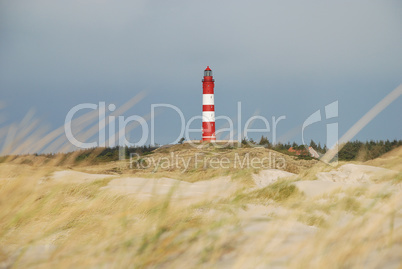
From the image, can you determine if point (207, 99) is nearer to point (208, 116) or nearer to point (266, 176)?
point (208, 116)

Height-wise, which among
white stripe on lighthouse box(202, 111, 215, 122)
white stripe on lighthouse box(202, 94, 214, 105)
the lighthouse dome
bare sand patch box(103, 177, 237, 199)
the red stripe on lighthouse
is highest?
the lighthouse dome

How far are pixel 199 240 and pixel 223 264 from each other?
9.3 inches

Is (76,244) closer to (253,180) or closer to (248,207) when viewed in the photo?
(248,207)

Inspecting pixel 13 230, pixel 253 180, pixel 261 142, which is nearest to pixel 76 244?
pixel 13 230

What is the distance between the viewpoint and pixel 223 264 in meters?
2.35

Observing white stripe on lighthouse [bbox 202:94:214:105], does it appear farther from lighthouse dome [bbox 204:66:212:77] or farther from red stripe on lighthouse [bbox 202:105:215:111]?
lighthouse dome [bbox 204:66:212:77]

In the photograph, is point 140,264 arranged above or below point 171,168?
above

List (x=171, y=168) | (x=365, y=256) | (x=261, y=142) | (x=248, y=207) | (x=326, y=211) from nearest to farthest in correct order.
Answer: (x=365, y=256) → (x=326, y=211) → (x=248, y=207) → (x=171, y=168) → (x=261, y=142)

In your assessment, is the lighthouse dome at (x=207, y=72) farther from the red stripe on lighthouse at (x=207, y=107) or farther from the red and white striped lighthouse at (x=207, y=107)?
the red stripe on lighthouse at (x=207, y=107)

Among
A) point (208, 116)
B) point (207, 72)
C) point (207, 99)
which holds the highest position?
point (207, 72)

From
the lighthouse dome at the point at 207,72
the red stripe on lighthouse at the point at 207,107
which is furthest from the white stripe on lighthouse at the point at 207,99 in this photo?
the lighthouse dome at the point at 207,72

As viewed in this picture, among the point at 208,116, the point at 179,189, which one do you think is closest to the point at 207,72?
the point at 208,116

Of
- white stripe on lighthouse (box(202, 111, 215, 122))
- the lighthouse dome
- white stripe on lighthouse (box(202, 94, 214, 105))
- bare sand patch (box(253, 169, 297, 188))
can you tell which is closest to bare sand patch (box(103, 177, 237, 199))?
bare sand patch (box(253, 169, 297, 188))

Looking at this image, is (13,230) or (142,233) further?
(13,230)
